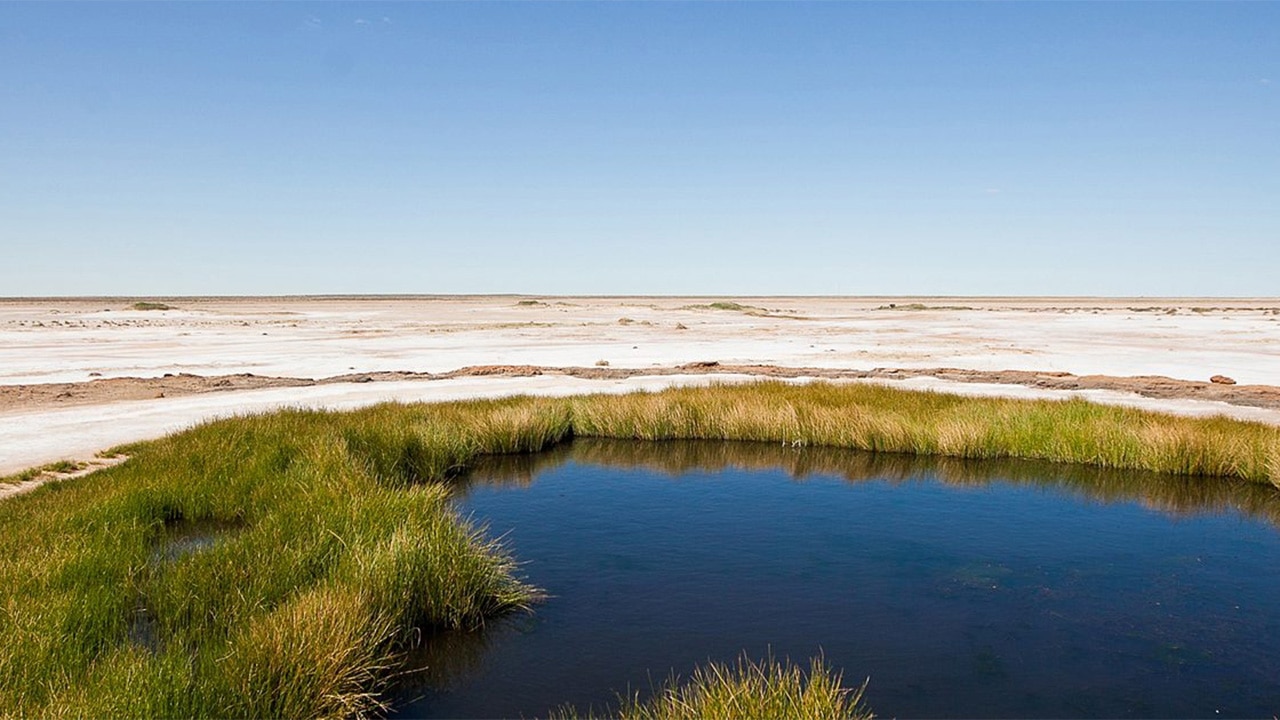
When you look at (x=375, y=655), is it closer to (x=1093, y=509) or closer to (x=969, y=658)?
(x=969, y=658)

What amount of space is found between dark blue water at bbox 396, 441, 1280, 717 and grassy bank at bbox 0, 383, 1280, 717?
711mm

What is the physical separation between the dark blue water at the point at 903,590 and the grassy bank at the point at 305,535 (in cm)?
71

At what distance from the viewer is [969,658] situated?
8203 millimetres

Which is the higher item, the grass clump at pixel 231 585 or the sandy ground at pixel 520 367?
the grass clump at pixel 231 585

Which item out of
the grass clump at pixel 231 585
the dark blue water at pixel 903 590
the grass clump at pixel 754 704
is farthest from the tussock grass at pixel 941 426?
the grass clump at pixel 754 704

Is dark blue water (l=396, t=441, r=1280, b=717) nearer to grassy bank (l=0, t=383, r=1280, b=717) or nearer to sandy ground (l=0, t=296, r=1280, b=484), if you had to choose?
grassy bank (l=0, t=383, r=1280, b=717)

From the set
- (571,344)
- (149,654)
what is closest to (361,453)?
(149,654)

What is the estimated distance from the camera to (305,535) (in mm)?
9695

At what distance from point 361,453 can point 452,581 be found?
6455mm

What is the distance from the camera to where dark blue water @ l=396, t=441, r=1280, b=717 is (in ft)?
25.2

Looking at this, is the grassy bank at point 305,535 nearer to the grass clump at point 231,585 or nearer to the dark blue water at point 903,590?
the grass clump at point 231,585

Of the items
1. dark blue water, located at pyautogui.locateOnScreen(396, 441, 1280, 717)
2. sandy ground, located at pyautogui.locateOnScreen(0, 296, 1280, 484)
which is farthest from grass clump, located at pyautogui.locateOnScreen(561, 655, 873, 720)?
sandy ground, located at pyautogui.locateOnScreen(0, 296, 1280, 484)

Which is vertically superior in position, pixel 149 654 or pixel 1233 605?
pixel 149 654

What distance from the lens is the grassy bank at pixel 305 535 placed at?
6.63 m
